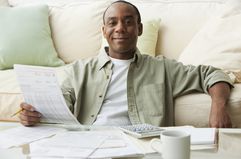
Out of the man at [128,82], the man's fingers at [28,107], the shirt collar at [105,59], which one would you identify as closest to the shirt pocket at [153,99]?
the man at [128,82]

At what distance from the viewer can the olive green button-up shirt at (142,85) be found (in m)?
1.55

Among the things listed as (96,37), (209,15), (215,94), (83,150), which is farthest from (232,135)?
(96,37)

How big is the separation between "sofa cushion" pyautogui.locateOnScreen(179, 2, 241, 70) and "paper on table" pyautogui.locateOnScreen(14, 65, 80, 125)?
83 cm

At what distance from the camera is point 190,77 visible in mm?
1617

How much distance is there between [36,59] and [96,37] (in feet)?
1.28

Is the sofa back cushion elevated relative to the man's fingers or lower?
elevated

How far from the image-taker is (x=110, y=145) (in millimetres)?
1022

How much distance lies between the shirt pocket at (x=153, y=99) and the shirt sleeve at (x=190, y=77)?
0.07 m

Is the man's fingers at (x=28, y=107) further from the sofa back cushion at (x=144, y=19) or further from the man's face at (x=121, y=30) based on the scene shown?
the sofa back cushion at (x=144, y=19)

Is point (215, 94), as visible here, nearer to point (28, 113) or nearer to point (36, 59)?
point (28, 113)

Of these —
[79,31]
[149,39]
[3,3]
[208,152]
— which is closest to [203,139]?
[208,152]

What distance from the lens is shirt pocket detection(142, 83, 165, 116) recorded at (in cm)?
156

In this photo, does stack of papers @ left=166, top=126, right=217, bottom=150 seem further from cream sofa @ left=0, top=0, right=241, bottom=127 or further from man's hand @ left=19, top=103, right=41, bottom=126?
cream sofa @ left=0, top=0, right=241, bottom=127

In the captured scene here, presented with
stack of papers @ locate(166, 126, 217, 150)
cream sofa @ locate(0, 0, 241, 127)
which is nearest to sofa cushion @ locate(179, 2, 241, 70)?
cream sofa @ locate(0, 0, 241, 127)
